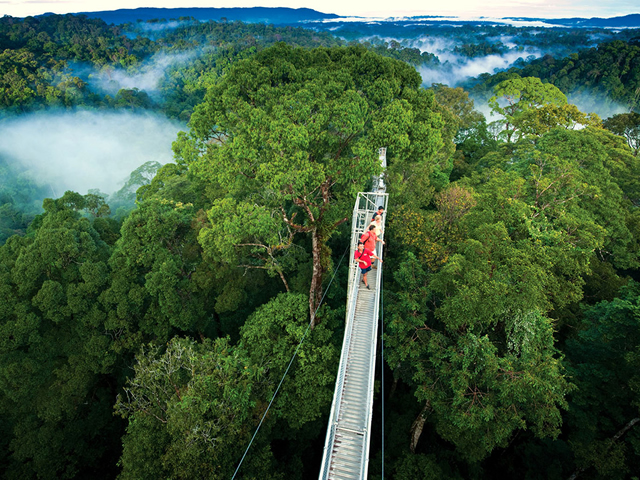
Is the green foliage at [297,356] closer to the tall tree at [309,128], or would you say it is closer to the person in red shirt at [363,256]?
the tall tree at [309,128]

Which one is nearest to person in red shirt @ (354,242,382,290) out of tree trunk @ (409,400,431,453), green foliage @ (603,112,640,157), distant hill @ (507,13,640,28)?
tree trunk @ (409,400,431,453)

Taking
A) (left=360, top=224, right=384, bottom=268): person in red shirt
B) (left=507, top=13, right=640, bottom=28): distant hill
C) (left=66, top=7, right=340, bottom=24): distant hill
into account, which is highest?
(left=66, top=7, right=340, bottom=24): distant hill

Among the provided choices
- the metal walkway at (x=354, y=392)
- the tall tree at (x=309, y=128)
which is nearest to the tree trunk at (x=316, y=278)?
the tall tree at (x=309, y=128)

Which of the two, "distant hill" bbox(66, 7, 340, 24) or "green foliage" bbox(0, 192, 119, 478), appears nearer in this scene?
"green foliage" bbox(0, 192, 119, 478)

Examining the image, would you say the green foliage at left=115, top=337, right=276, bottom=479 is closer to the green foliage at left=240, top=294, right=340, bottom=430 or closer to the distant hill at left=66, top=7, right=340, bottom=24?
the green foliage at left=240, top=294, right=340, bottom=430

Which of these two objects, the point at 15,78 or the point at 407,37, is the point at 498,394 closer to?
the point at 15,78
